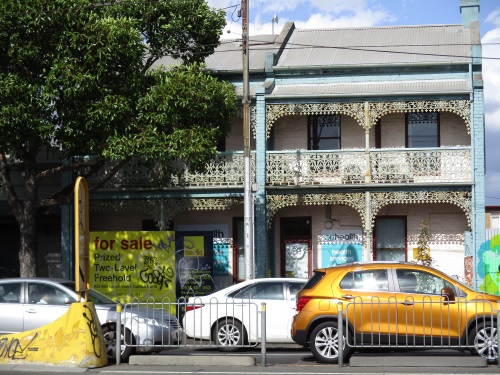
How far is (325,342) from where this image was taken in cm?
1420

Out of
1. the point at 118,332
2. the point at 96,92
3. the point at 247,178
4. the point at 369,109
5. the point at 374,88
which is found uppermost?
the point at 374,88

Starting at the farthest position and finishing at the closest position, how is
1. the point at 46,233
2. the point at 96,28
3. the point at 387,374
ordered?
the point at 46,233
the point at 96,28
the point at 387,374

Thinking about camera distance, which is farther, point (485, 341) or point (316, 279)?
point (316, 279)

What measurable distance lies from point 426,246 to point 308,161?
4.11 m

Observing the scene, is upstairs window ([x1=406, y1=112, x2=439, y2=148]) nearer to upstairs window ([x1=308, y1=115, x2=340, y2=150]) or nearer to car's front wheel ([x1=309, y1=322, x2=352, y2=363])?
upstairs window ([x1=308, y1=115, x2=340, y2=150])

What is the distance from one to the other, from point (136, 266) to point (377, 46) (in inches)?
402

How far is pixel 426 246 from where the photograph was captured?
24375 mm

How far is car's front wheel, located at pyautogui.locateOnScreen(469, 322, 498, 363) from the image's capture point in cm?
1354

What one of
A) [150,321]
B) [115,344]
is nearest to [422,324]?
[150,321]

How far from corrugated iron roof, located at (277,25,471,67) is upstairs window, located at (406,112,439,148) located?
1642 millimetres

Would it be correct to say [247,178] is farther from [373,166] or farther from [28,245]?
[28,245]

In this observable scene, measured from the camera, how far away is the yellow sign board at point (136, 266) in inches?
903

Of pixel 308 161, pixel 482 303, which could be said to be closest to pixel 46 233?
pixel 308 161

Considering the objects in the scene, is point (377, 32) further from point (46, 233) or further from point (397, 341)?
point (397, 341)
